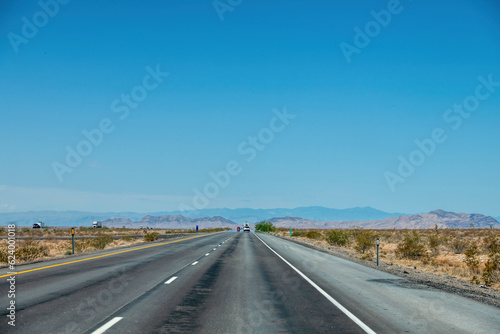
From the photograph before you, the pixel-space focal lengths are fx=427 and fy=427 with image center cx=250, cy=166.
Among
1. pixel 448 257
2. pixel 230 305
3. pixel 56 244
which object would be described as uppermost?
pixel 230 305

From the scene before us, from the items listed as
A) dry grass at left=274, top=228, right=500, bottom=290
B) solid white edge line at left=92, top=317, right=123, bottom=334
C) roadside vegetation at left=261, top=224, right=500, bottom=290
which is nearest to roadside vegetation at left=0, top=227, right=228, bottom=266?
solid white edge line at left=92, top=317, right=123, bottom=334

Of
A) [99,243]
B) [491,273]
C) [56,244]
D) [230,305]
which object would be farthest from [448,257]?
[56,244]

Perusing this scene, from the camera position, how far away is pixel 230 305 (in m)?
9.05

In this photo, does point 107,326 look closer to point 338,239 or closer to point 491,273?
point 491,273

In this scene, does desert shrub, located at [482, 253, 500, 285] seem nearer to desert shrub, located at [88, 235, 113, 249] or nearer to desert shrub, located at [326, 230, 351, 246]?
desert shrub, located at [326, 230, 351, 246]

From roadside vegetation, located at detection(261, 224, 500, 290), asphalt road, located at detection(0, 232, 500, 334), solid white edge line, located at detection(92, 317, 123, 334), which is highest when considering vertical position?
solid white edge line, located at detection(92, 317, 123, 334)

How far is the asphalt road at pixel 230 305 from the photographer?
7113 millimetres

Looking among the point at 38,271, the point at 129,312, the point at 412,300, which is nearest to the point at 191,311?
the point at 129,312

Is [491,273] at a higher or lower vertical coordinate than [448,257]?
higher

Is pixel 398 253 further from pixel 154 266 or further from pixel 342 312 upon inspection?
pixel 342 312

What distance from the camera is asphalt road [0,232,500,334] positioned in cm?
711

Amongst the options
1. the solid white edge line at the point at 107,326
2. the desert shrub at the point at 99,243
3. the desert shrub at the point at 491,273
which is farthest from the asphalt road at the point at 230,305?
the desert shrub at the point at 99,243

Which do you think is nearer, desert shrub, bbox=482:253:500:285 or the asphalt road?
the asphalt road

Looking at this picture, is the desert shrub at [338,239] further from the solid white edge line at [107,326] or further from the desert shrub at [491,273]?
the solid white edge line at [107,326]
